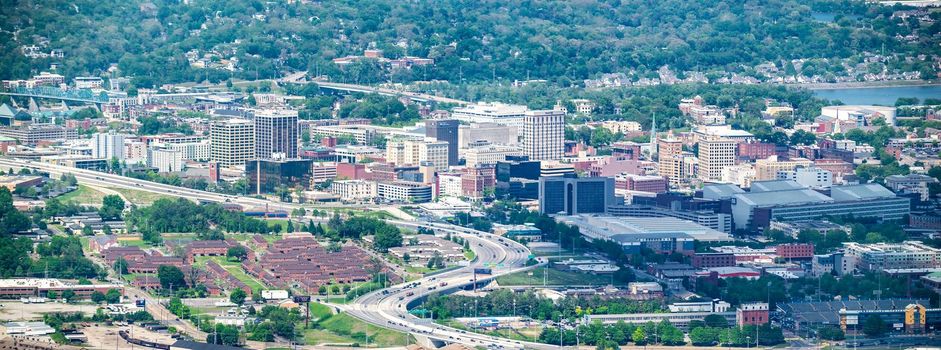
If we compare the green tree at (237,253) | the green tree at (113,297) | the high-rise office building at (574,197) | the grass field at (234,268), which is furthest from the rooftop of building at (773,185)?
the green tree at (113,297)

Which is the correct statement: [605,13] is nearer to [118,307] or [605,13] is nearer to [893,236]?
[893,236]

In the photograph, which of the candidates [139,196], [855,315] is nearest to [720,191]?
[139,196]

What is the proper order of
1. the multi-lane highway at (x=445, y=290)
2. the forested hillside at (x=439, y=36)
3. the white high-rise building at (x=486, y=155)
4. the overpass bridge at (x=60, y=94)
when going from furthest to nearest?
the forested hillside at (x=439, y=36) < the overpass bridge at (x=60, y=94) < the white high-rise building at (x=486, y=155) < the multi-lane highway at (x=445, y=290)

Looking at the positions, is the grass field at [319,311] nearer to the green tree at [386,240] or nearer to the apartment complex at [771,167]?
the green tree at [386,240]

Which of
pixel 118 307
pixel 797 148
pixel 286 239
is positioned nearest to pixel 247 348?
pixel 118 307

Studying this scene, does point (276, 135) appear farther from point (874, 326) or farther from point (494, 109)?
point (874, 326)

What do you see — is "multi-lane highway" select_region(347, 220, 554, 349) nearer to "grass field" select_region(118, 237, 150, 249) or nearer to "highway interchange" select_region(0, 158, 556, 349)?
"highway interchange" select_region(0, 158, 556, 349)

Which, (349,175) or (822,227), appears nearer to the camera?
(822,227)

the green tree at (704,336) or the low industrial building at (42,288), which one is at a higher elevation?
the low industrial building at (42,288)
